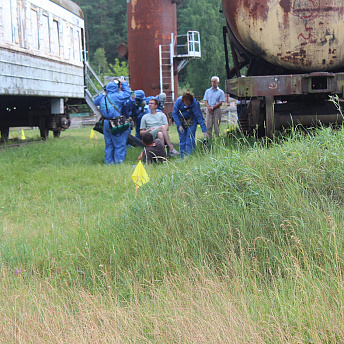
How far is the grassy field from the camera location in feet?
8.55

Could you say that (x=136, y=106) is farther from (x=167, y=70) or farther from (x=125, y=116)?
(x=167, y=70)

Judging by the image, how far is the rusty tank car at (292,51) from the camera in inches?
259

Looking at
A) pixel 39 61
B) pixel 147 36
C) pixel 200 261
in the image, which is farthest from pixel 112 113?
pixel 147 36

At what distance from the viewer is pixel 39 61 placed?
43.0ft

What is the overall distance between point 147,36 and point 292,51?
15595mm

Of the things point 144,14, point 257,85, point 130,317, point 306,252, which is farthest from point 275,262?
point 144,14

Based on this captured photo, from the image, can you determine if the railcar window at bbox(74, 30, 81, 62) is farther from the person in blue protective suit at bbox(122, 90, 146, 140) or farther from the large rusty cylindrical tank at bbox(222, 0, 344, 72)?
the large rusty cylindrical tank at bbox(222, 0, 344, 72)

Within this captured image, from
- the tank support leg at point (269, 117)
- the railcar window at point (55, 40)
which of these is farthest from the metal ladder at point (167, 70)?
the tank support leg at point (269, 117)

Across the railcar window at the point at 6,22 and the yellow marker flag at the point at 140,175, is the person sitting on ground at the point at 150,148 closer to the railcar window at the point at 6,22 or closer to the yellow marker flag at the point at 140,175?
the yellow marker flag at the point at 140,175

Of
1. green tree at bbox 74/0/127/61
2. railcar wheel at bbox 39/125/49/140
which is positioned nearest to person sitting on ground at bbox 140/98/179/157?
railcar wheel at bbox 39/125/49/140

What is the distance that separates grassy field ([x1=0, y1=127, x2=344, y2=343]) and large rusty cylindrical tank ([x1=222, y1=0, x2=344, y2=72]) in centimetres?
213

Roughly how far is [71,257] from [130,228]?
51cm

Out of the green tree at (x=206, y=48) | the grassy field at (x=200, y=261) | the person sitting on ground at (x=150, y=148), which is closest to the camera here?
the grassy field at (x=200, y=261)

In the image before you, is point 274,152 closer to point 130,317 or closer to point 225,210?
point 225,210
